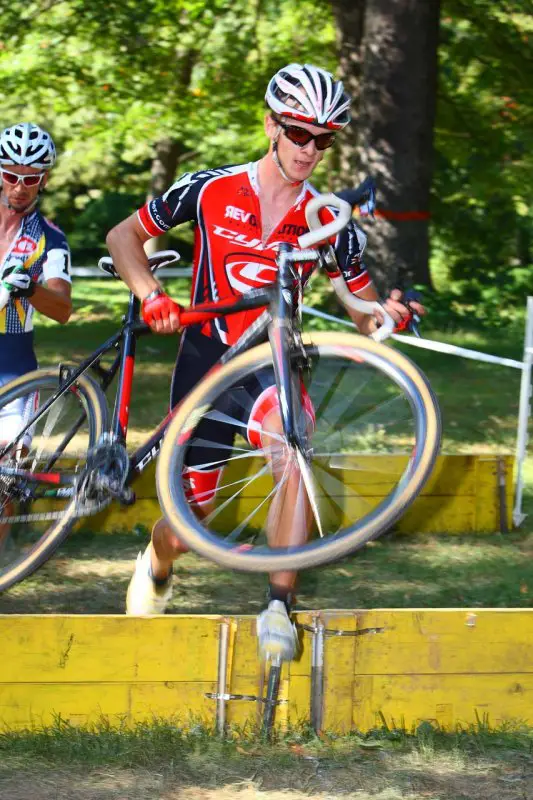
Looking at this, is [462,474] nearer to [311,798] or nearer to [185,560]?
[185,560]

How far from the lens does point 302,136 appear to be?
464 centimetres

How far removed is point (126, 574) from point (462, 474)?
228 centimetres

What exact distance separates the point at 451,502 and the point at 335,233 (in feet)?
12.6

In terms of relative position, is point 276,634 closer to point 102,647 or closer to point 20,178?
point 102,647

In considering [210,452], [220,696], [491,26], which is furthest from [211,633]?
[491,26]

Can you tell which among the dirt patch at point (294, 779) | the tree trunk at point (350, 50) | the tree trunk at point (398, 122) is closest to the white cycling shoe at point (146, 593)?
the dirt patch at point (294, 779)

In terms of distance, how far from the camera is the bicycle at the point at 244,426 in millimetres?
4312

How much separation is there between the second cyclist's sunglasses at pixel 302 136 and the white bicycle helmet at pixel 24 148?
1.37m

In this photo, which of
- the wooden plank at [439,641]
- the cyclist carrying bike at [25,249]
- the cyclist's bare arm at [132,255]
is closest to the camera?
the cyclist's bare arm at [132,255]

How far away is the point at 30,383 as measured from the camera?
5.59 m

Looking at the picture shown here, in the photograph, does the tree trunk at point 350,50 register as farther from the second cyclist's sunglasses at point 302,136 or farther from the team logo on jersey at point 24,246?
the second cyclist's sunglasses at point 302,136

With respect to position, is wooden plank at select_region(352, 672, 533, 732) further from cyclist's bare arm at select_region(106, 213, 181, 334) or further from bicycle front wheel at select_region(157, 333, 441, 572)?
cyclist's bare arm at select_region(106, 213, 181, 334)

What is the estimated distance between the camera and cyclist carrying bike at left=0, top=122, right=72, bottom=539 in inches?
219

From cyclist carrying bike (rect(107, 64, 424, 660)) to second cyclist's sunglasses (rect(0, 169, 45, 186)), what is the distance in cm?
80
